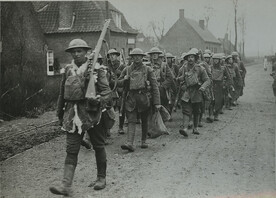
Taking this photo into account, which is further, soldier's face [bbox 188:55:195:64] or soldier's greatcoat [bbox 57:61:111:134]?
soldier's face [bbox 188:55:195:64]

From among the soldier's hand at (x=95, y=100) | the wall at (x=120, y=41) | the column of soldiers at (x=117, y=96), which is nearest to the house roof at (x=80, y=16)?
the wall at (x=120, y=41)

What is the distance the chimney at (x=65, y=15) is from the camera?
29456 millimetres

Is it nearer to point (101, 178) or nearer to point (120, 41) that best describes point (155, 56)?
point (101, 178)

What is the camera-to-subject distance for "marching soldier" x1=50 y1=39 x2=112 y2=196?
501 centimetres

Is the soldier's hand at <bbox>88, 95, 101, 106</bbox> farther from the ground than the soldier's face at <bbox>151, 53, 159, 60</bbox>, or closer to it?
closer to it

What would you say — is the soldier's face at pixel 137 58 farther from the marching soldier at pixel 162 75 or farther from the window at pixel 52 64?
the window at pixel 52 64

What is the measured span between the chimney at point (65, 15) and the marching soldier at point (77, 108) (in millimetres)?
25362

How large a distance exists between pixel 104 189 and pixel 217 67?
7591mm

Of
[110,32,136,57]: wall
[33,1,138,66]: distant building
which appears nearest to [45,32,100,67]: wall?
[33,1,138,66]: distant building

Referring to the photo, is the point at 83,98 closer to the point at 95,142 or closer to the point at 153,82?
the point at 95,142

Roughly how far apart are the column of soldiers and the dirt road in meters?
0.35

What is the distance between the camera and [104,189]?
525 centimetres

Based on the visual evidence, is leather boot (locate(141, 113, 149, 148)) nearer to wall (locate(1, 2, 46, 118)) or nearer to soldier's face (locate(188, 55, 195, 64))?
soldier's face (locate(188, 55, 195, 64))

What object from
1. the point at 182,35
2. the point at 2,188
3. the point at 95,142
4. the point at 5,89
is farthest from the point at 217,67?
the point at 182,35
